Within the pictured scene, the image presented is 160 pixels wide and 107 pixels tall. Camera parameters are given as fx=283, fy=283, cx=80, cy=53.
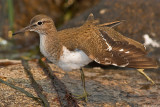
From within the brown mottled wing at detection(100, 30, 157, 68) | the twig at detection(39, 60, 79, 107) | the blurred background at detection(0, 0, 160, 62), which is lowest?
the twig at detection(39, 60, 79, 107)

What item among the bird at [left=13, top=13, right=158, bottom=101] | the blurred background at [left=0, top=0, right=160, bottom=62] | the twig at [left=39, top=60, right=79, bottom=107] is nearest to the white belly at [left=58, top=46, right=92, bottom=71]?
the bird at [left=13, top=13, right=158, bottom=101]

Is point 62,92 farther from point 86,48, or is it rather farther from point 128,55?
point 128,55

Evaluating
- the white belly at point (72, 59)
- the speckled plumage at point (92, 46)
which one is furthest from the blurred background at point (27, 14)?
the white belly at point (72, 59)

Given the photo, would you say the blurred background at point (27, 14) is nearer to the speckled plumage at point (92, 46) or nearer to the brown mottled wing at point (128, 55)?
the speckled plumage at point (92, 46)

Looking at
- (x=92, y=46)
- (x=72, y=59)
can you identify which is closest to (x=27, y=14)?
(x=92, y=46)

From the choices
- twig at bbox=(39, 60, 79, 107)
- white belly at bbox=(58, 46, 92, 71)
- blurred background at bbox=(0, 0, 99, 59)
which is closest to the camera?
twig at bbox=(39, 60, 79, 107)

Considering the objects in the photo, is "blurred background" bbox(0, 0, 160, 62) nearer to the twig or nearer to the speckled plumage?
the speckled plumage
